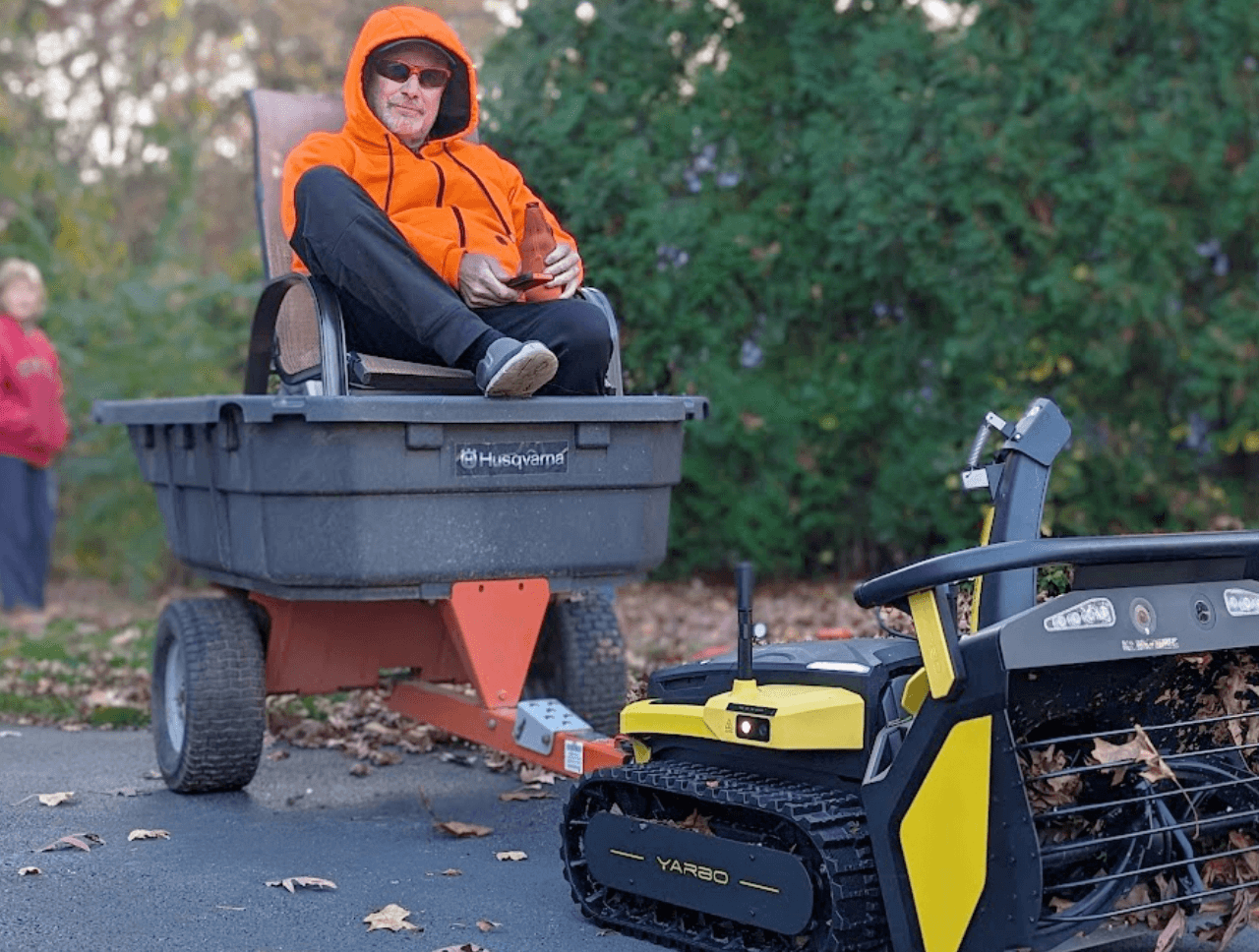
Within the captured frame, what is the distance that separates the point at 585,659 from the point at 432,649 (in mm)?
456

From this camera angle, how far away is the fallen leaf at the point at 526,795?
5188 millimetres

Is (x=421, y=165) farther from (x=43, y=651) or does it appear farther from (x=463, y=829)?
(x=43, y=651)

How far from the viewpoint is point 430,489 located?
15.0ft

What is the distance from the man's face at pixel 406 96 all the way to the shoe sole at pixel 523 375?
1.04 m

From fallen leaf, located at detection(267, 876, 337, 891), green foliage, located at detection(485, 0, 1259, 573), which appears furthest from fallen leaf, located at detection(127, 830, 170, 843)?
green foliage, located at detection(485, 0, 1259, 573)

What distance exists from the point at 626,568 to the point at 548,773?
88 cm

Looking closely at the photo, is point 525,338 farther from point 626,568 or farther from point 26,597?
point 26,597

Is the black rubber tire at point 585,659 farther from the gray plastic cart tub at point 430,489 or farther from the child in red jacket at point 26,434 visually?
the child in red jacket at point 26,434

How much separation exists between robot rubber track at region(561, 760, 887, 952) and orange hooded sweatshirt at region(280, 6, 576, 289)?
180 cm

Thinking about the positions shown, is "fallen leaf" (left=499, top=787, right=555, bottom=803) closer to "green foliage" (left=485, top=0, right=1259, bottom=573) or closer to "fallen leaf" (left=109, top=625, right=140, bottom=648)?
"fallen leaf" (left=109, top=625, right=140, bottom=648)

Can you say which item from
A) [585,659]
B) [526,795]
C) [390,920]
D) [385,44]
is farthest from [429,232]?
[390,920]

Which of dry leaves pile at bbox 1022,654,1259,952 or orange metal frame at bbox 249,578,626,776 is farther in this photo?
orange metal frame at bbox 249,578,626,776

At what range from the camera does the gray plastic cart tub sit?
450 centimetres

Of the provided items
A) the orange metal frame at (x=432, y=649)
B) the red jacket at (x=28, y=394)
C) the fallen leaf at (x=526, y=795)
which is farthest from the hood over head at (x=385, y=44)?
the red jacket at (x=28, y=394)
